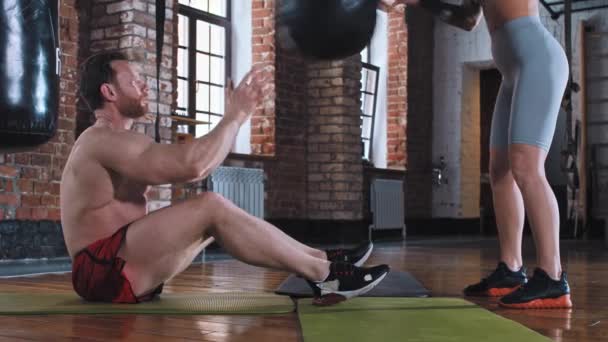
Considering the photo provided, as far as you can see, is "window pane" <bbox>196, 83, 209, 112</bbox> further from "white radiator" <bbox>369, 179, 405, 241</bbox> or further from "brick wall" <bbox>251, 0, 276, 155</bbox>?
"white radiator" <bbox>369, 179, 405, 241</bbox>

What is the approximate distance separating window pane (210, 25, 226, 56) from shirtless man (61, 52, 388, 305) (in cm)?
439

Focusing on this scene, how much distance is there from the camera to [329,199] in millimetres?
7602

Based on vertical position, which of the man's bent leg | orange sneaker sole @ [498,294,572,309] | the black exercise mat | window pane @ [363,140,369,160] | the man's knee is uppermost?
window pane @ [363,140,369,160]

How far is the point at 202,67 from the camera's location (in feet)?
22.1

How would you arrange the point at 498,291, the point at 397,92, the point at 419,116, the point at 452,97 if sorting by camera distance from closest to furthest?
the point at 498,291
the point at 397,92
the point at 419,116
the point at 452,97

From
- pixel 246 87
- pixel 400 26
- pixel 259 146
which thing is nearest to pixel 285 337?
pixel 246 87

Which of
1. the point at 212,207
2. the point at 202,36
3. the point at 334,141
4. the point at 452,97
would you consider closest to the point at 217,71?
the point at 202,36

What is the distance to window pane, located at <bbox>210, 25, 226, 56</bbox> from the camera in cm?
694

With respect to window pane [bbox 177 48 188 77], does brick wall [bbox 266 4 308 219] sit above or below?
below

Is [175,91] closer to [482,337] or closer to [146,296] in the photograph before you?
[146,296]

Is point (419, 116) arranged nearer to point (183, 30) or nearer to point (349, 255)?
point (183, 30)

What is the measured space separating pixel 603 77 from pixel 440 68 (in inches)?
79.6

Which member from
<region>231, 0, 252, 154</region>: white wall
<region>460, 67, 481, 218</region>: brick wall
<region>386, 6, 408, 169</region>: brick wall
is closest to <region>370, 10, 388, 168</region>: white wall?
<region>386, 6, 408, 169</region>: brick wall

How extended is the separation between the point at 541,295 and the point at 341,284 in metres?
0.71
